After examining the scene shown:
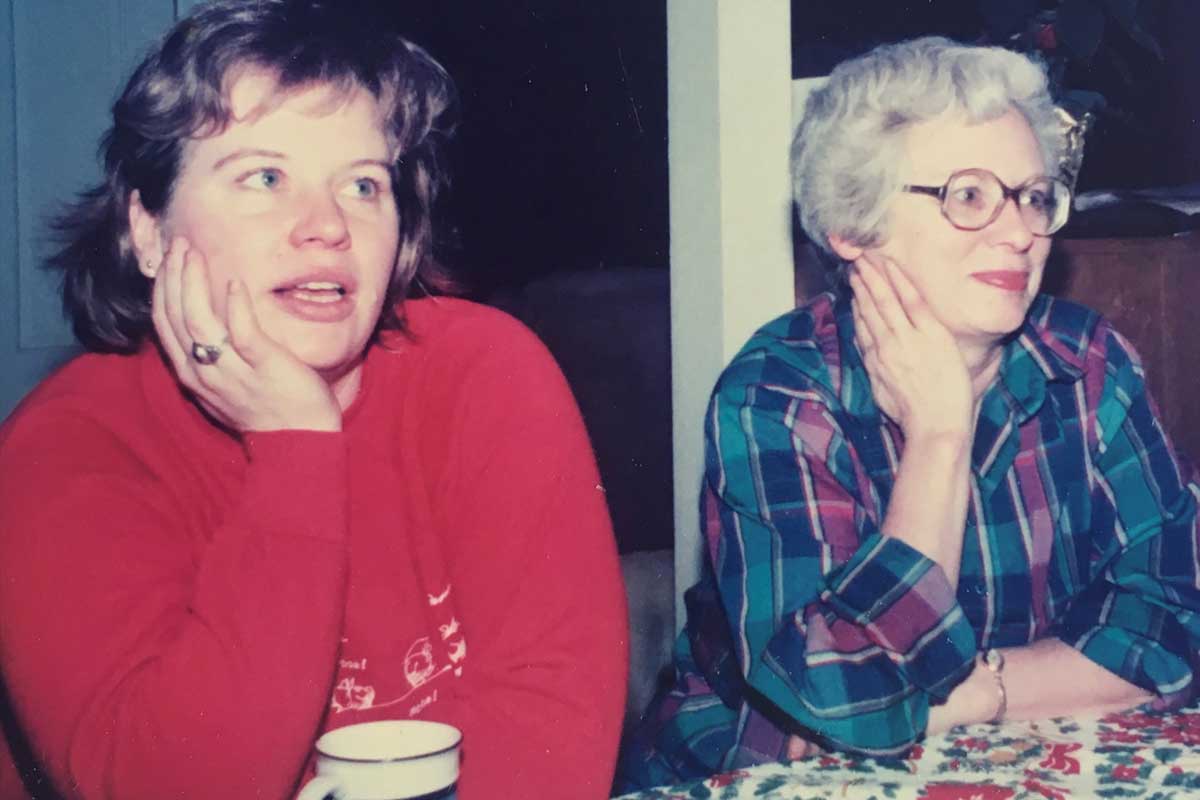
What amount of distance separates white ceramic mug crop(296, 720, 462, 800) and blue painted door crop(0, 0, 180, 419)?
5.89ft

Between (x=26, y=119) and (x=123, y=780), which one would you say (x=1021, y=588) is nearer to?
(x=123, y=780)

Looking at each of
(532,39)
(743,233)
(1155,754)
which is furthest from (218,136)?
(532,39)

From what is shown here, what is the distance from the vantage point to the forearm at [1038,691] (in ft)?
4.37

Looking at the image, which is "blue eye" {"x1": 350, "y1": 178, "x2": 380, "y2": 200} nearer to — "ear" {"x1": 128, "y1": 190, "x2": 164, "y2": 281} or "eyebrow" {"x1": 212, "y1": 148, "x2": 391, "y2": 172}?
"eyebrow" {"x1": 212, "y1": 148, "x2": 391, "y2": 172}

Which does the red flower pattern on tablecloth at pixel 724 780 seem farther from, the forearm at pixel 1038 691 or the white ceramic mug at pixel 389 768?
the forearm at pixel 1038 691

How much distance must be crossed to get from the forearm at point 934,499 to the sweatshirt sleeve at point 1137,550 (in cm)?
18

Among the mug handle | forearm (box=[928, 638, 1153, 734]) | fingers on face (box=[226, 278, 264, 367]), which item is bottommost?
forearm (box=[928, 638, 1153, 734])

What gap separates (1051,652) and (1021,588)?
168 mm

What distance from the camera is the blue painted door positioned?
2334 mm

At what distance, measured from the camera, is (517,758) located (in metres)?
1.08

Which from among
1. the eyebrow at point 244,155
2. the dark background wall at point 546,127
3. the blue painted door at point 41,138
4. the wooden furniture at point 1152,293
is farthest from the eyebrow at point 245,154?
the dark background wall at point 546,127

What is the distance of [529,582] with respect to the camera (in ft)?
3.96

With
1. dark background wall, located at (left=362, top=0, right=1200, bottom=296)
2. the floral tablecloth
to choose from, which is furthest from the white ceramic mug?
dark background wall, located at (left=362, top=0, right=1200, bottom=296)

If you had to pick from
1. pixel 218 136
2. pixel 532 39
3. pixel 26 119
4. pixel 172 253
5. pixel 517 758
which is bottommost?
pixel 517 758
